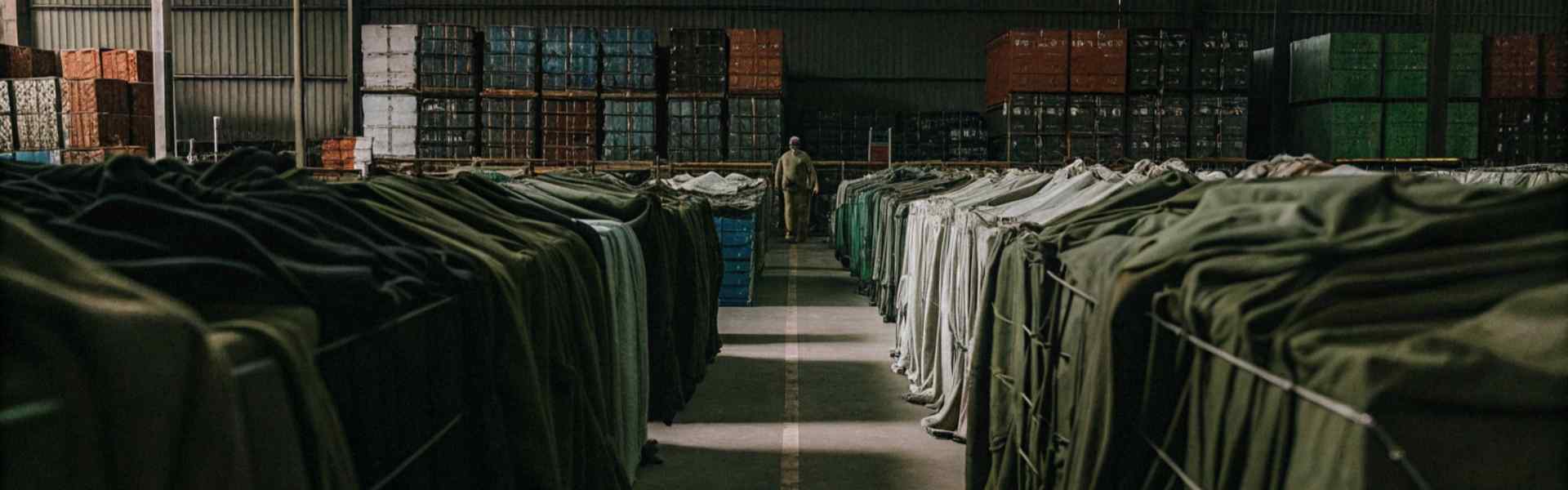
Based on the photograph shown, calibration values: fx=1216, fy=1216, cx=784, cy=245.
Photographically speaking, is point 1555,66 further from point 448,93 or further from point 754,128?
point 448,93

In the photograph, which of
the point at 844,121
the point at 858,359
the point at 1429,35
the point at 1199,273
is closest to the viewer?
the point at 1199,273

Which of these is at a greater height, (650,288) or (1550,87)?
(1550,87)

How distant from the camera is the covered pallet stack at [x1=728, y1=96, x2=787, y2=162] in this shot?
74.5 ft

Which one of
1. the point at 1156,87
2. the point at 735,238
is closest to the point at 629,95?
the point at 1156,87

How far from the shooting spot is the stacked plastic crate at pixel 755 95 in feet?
73.7

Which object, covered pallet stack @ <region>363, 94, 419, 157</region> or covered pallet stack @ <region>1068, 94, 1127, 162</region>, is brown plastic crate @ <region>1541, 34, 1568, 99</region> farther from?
covered pallet stack @ <region>363, 94, 419, 157</region>

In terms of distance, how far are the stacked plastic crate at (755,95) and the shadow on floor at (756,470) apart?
54.1 feet

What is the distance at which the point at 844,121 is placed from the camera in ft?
83.7

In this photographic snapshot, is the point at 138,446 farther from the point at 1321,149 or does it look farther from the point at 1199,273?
the point at 1321,149

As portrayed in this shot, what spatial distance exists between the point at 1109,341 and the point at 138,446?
7.26 ft

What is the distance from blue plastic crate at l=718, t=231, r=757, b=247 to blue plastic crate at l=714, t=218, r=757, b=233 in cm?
3

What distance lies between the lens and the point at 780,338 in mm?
10445

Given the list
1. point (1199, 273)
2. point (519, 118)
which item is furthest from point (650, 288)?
point (519, 118)

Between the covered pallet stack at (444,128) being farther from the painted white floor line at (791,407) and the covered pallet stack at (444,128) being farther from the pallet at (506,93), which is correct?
the painted white floor line at (791,407)
